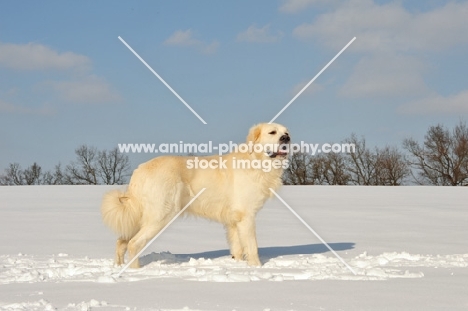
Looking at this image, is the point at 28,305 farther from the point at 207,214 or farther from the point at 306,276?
the point at 207,214

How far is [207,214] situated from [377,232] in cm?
494

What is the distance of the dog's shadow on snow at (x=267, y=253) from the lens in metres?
7.67

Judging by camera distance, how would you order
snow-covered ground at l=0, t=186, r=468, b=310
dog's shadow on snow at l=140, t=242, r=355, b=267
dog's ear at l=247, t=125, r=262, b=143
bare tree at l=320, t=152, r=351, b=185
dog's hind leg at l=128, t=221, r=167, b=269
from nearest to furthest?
snow-covered ground at l=0, t=186, r=468, b=310, dog's hind leg at l=128, t=221, r=167, b=269, dog's shadow on snow at l=140, t=242, r=355, b=267, dog's ear at l=247, t=125, r=262, b=143, bare tree at l=320, t=152, r=351, b=185

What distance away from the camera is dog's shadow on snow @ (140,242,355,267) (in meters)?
7.67

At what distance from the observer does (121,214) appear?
7.12 metres

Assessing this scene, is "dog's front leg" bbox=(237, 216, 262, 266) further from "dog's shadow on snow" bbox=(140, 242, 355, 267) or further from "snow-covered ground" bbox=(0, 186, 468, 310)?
"dog's shadow on snow" bbox=(140, 242, 355, 267)

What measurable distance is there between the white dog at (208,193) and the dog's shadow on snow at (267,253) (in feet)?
1.55

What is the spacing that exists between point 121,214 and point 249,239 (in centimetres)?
181

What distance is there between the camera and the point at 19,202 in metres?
19.3

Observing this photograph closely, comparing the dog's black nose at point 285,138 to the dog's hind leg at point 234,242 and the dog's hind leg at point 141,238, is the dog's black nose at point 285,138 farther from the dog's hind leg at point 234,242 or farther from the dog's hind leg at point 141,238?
the dog's hind leg at point 141,238

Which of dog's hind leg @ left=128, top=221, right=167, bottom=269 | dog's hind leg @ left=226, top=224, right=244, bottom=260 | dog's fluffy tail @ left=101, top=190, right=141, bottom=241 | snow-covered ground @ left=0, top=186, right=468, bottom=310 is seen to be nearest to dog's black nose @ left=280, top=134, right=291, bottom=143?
dog's hind leg @ left=226, top=224, right=244, bottom=260

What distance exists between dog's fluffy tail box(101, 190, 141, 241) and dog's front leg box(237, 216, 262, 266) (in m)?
1.47

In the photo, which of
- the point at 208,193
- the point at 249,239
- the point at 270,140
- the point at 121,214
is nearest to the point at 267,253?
the point at 249,239

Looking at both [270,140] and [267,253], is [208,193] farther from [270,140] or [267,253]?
[267,253]
